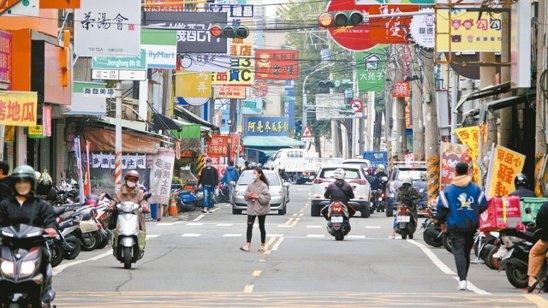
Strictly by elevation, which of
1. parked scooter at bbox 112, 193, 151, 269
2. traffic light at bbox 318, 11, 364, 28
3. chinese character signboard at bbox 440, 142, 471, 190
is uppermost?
traffic light at bbox 318, 11, 364, 28

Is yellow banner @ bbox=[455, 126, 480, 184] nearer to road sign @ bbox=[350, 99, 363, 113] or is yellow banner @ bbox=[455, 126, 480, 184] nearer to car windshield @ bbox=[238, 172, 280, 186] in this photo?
car windshield @ bbox=[238, 172, 280, 186]

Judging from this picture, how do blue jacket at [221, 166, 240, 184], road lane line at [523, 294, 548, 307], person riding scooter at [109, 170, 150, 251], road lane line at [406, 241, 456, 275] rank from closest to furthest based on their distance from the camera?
road lane line at [523, 294, 548, 307], road lane line at [406, 241, 456, 275], person riding scooter at [109, 170, 150, 251], blue jacket at [221, 166, 240, 184]

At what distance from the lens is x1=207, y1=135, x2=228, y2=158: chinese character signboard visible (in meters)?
62.0

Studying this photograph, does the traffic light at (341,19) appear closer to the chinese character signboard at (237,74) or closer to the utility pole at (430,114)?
the utility pole at (430,114)

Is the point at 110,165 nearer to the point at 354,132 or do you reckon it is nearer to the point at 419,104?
the point at 419,104

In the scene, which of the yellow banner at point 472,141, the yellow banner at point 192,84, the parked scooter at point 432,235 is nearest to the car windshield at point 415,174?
the yellow banner at point 192,84

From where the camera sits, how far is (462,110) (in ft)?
159

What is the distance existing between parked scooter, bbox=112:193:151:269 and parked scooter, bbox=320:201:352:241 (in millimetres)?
9556

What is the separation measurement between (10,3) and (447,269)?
40.3 ft

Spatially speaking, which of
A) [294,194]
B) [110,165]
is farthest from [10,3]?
[294,194]

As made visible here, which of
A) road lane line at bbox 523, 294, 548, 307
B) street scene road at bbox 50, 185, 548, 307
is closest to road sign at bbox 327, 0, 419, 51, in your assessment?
street scene road at bbox 50, 185, 548, 307

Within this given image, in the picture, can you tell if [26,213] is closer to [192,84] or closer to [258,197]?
[258,197]

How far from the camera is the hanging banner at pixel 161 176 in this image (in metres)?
40.2

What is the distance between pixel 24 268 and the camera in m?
13.1
